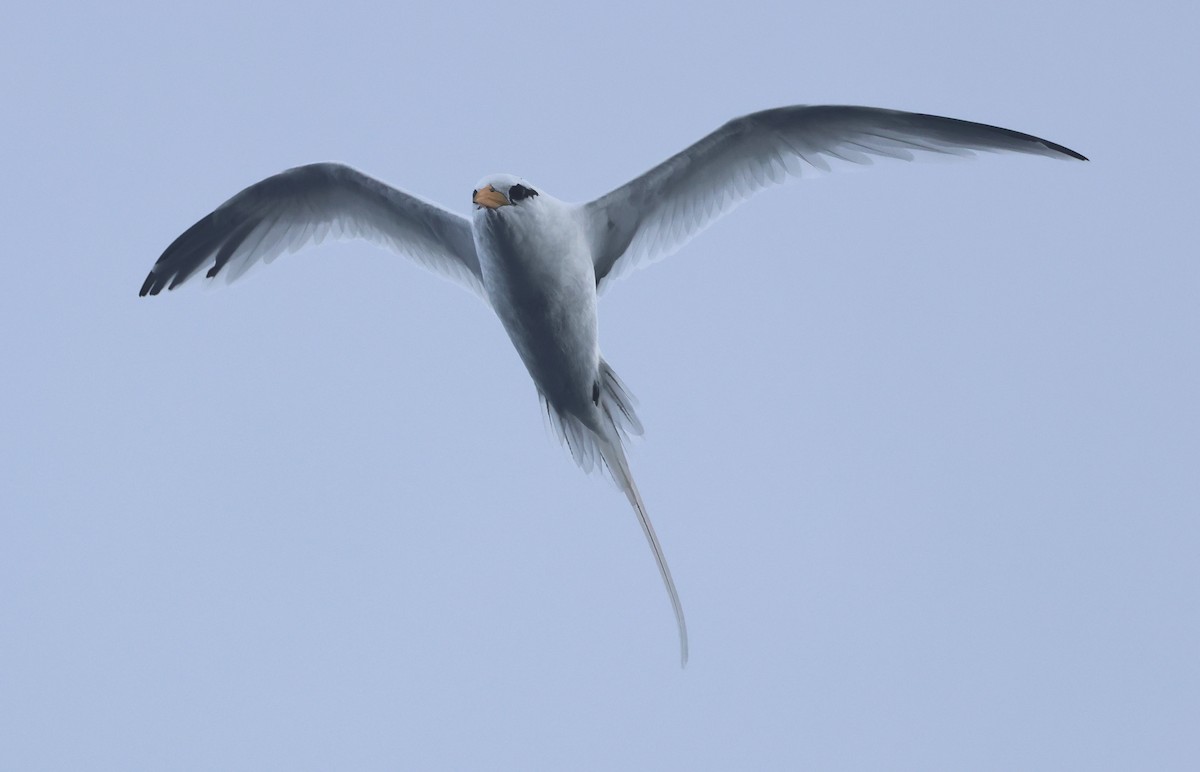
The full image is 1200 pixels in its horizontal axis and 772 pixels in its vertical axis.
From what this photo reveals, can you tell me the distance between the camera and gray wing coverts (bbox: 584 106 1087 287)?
708 cm

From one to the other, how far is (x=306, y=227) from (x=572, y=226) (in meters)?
2.32

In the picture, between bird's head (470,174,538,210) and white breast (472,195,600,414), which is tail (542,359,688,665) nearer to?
white breast (472,195,600,414)

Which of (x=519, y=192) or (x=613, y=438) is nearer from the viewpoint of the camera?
Answer: (x=519, y=192)

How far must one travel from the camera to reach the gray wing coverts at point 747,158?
7.08 m

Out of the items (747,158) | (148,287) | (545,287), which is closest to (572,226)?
(545,287)

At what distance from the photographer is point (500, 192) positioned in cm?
673

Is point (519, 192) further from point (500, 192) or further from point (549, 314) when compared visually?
point (549, 314)

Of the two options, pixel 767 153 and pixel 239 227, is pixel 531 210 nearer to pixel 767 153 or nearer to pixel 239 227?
pixel 767 153

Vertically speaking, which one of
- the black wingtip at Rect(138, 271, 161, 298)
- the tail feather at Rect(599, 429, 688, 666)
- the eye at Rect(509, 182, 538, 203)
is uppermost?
the black wingtip at Rect(138, 271, 161, 298)

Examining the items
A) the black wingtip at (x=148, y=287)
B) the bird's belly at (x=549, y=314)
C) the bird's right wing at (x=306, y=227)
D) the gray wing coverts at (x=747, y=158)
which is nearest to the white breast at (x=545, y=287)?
the bird's belly at (x=549, y=314)

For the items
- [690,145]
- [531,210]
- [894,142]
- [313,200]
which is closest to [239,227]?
[313,200]

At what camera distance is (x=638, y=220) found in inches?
310

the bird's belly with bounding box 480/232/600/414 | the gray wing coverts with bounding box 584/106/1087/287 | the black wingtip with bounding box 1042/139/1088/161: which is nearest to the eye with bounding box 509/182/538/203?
the bird's belly with bounding box 480/232/600/414

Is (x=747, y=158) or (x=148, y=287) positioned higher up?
(x=148, y=287)
